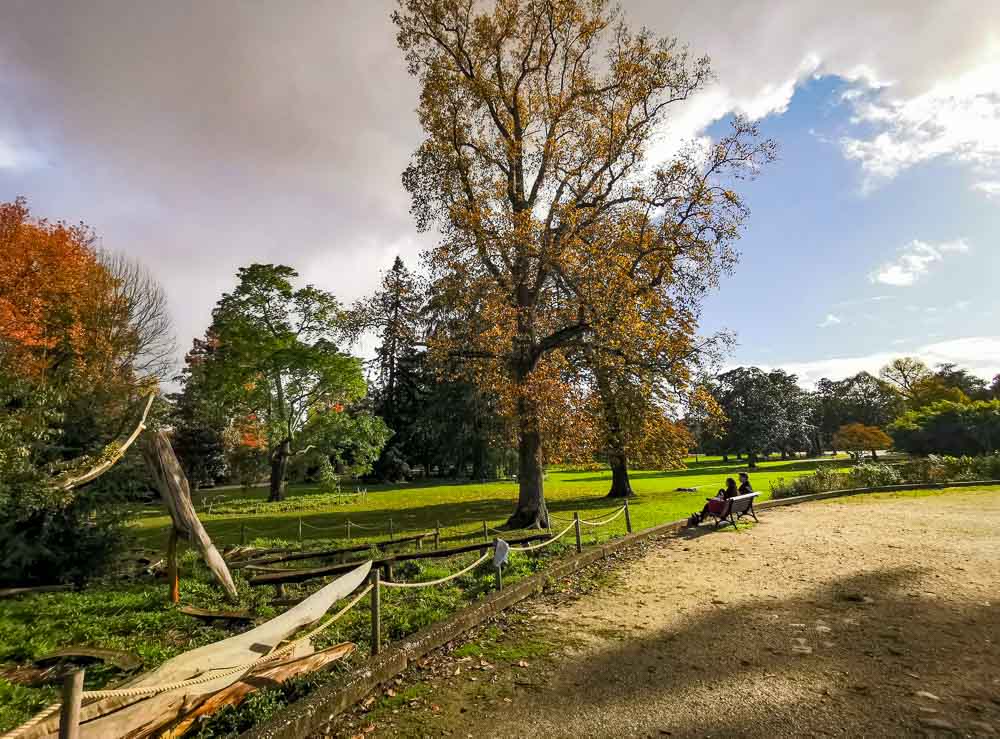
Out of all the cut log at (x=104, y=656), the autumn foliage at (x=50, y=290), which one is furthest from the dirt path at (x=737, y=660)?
the autumn foliage at (x=50, y=290)

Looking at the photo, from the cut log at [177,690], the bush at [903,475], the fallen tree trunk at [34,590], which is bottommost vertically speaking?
the bush at [903,475]

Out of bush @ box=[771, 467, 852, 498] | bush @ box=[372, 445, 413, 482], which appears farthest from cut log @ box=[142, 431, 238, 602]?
bush @ box=[372, 445, 413, 482]

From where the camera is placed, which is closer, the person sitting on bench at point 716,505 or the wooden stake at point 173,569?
the wooden stake at point 173,569

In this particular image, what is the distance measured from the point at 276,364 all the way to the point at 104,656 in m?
26.4

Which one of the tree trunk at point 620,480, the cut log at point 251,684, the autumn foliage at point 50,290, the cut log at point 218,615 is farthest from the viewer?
the tree trunk at point 620,480

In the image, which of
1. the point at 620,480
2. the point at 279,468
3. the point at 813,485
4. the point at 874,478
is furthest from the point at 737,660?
the point at 279,468

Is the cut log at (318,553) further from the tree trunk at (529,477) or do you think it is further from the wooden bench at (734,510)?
the wooden bench at (734,510)

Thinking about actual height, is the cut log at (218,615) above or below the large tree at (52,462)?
below

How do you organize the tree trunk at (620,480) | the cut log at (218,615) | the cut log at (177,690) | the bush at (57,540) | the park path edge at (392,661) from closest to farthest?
the cut log at (177,690) → the park path edge at (392,661) → the cut log at (218,615) → the bush at (57,540) → the tree trunk at (620,480)

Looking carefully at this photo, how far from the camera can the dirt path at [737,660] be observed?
4320mm

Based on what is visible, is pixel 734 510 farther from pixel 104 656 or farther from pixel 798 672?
pixel 104 656

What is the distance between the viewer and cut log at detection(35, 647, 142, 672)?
5496 mm

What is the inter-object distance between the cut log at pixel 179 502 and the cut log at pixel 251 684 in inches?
168

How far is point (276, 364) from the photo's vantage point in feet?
98.6
